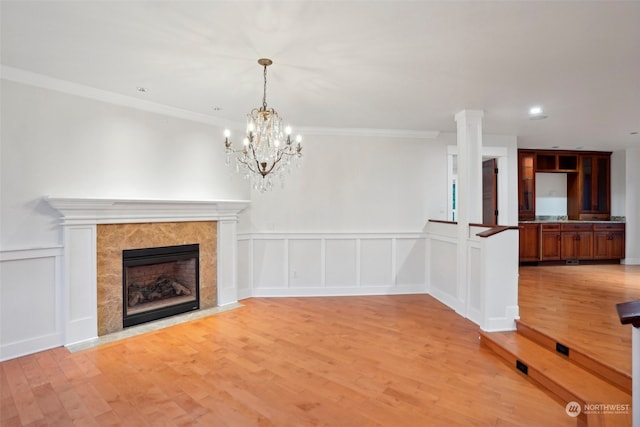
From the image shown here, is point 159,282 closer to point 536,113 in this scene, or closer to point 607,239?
point 536,113

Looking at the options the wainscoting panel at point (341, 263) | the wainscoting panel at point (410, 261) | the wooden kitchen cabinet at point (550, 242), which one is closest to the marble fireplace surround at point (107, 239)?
the wainscoting panel at point (341, 263)

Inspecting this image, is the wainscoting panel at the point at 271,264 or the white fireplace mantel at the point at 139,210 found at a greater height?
the white fireplace mantel at the point at 139,210

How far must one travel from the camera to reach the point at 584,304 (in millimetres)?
4094

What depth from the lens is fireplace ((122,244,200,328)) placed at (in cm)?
384

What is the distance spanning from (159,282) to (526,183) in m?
7.32

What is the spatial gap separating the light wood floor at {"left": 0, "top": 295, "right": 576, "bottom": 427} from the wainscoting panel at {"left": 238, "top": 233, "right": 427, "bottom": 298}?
4.29 feet

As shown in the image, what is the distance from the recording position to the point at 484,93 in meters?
3.61

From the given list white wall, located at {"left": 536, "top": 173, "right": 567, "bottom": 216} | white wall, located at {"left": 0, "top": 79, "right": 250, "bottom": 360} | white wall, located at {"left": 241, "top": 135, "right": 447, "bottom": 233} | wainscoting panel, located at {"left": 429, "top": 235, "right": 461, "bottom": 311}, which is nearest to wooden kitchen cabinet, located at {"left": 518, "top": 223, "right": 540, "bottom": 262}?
white wall, located at {"left": 536, "top": 173, "right": 567, "bottom": 216}

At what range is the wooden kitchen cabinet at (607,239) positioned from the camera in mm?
6941

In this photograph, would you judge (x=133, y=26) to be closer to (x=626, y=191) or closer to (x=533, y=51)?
(x=533, y=51)

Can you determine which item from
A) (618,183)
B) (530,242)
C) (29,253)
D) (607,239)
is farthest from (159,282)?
(618,183)

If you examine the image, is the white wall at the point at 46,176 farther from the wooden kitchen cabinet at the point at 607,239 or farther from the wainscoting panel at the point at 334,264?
the wooden kitchen cabinet at the point at 607,239

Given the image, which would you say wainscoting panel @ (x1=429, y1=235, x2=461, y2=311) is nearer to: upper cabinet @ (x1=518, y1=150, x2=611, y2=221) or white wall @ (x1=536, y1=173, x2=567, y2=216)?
upper cabinet @ (x1=518, y1=150, x2=611, y2=221)

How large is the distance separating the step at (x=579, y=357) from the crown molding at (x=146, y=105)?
3275 mm
